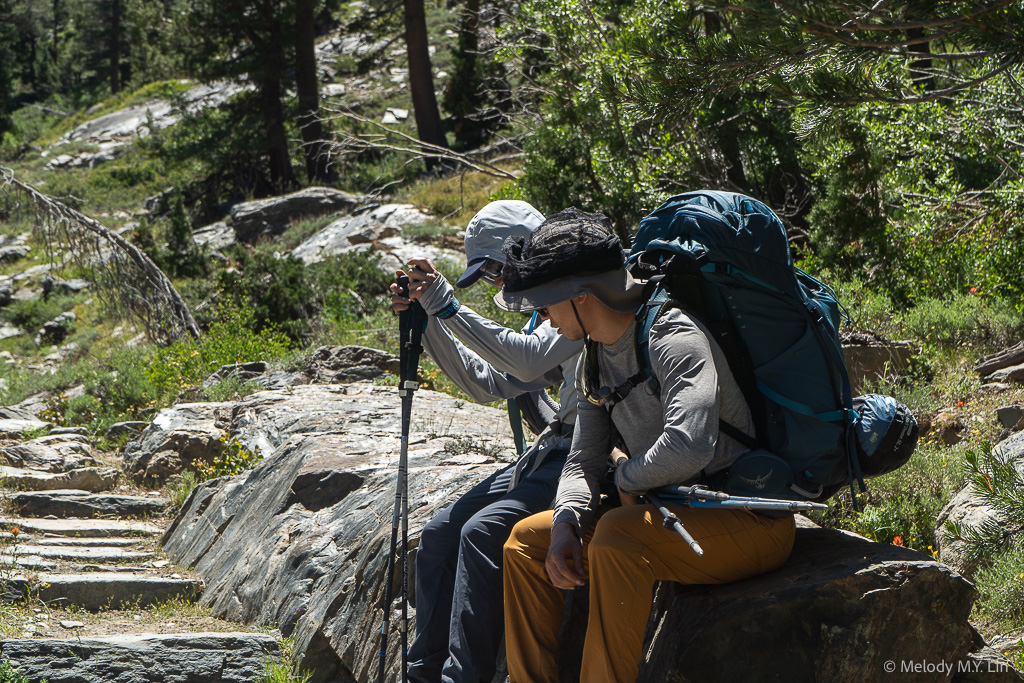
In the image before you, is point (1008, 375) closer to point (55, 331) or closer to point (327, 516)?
point (327, 516)

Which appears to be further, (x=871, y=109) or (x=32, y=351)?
(x=32, y=351)

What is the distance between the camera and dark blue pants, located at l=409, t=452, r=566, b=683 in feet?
9.41

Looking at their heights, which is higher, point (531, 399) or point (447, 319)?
point (447, 319)

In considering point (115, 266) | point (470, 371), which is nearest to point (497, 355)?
point (470, 371)

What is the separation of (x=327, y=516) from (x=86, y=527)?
9.45 feet

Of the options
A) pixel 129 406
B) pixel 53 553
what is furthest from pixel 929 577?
pixel 129 406

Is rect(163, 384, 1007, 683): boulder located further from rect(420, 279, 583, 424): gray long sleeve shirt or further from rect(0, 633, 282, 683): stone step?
rect(420, 279, 583, 424): gray long sleeve shirt

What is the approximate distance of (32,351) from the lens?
62.1 feet

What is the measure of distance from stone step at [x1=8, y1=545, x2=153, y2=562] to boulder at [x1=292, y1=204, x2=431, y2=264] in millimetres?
11090

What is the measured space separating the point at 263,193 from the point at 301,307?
45.1 feet

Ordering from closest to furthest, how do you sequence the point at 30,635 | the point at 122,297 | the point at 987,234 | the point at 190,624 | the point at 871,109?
the point at 30,635, the point at 190,624, the point at 987,234, the point at 871,109, the point at 122,297

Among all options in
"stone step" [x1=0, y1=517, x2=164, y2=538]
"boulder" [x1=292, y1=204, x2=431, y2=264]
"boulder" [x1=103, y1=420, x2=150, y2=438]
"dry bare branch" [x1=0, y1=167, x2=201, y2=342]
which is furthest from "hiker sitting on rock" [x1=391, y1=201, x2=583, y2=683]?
"boulder" [x1=292, y1=204, x2=431, y2=264]

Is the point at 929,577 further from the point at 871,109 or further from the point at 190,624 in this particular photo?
the point at 871,109

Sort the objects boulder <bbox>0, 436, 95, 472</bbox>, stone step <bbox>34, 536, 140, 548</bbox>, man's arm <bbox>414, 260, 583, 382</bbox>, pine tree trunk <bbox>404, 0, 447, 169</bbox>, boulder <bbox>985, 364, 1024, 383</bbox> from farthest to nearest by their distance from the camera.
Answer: pine tree trunk <bbox>404, 0, 447, 169</bbox> < boulder <bbox>0, 436, 95, 472</bbox> < stone step <bbox>34, 536, 140, 548</bbox> < boulder <bbox>985, 364, 1024, 383</bbox> < man's arm <bbox>414, 260, 583, 382</bbox>
